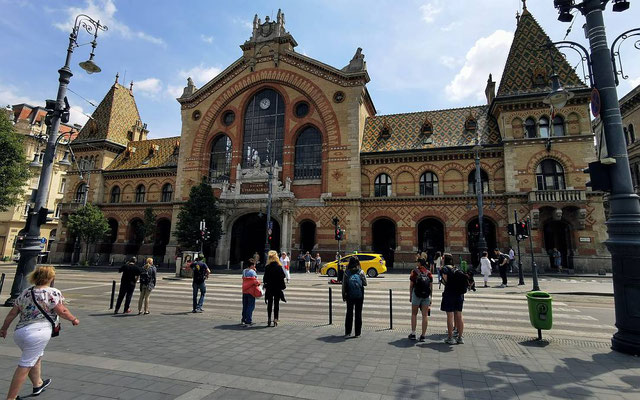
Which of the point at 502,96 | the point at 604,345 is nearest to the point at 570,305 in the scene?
the point at 604,345

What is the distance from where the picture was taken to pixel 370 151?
2844cm

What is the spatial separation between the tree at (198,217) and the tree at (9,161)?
40.8 feet

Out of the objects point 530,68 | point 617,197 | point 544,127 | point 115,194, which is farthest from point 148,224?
point 530,68

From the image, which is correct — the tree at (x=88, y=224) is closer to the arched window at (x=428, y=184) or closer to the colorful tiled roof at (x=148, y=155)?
the colorful tiled roof at (x=148, y=155)

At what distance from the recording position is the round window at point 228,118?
108ft

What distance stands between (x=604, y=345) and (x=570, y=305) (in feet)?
18.8

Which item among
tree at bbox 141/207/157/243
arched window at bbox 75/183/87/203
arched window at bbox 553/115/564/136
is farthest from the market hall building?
tree at bbox 141/207/157/243

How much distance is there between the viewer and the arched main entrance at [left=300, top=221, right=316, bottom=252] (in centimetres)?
2838

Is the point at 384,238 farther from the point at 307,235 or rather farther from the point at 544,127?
the point at 544,127

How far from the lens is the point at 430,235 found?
27188 millimetres

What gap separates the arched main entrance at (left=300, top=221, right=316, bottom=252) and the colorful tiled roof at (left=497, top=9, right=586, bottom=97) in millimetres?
18375

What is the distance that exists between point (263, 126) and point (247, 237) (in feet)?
35.4

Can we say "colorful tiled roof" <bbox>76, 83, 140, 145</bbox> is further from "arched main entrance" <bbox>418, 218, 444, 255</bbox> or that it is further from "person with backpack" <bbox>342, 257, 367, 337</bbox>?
"person with backpack" <bbox>342, 257, 367, 337</bbox>

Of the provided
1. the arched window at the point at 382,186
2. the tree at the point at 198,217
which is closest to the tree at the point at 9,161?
the tree at the point at 198,217
